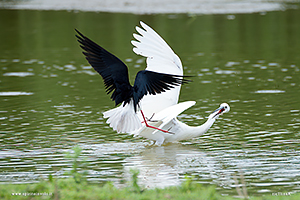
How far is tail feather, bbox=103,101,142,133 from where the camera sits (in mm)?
8102

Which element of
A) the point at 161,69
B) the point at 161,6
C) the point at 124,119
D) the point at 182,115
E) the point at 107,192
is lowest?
the point at 182,115

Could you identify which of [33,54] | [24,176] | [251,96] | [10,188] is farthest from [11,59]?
[10,188]

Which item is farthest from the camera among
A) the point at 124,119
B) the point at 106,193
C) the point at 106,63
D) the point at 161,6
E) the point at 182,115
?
the point at 161,6

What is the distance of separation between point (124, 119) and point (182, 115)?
2771 mm

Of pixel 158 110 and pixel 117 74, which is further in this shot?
pixel 158 110

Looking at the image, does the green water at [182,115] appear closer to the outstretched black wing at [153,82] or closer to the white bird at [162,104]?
the white bird at [162,104]

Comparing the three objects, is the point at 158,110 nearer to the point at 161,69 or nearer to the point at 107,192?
the point at 161,69

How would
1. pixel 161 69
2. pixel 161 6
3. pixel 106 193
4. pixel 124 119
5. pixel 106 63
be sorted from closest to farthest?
pixel 106 193 < pixel 106 63 < pixel 124 119 < pixel 161 69 < pixel 161 6

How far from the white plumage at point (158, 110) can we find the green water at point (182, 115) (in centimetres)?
24

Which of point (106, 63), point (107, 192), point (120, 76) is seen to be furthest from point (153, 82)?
point (107, 192)

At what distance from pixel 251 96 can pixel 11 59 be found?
27.5 ft

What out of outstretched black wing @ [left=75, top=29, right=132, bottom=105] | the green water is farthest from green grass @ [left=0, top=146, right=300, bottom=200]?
outstretched black wing @ [left=75, top=29, right=132, bottom=105]

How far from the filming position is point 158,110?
9.20 m

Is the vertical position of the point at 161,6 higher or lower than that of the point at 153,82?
higher
